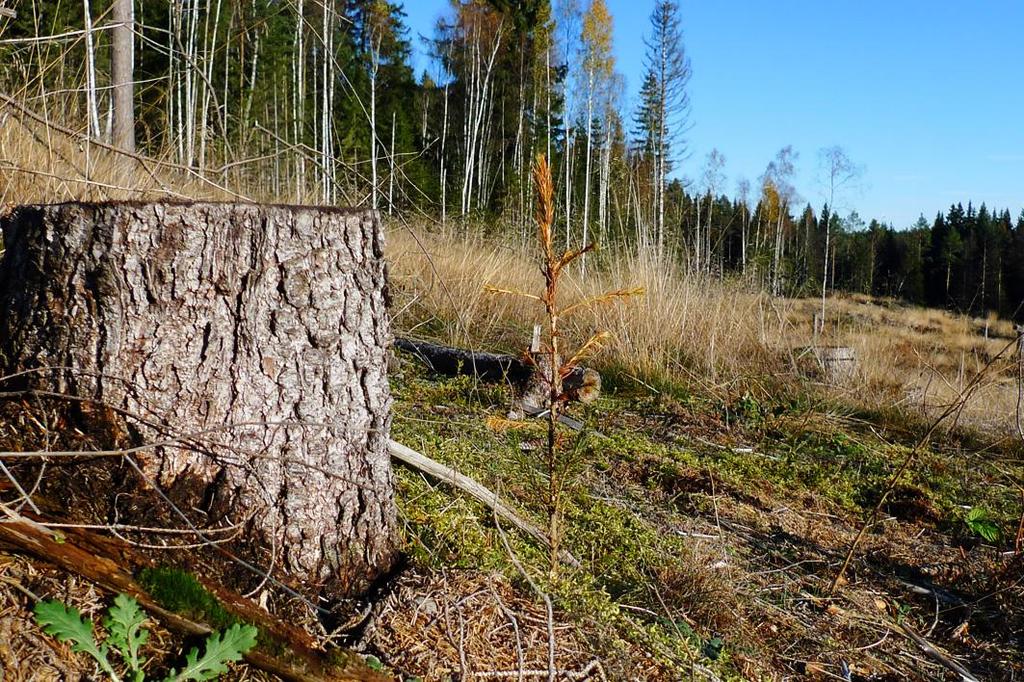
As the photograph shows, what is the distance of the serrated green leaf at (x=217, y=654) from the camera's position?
133 cm

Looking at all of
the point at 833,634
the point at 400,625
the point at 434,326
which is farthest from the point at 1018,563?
the point at 434,326

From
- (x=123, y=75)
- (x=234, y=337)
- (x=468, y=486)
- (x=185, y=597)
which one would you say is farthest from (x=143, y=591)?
(x=123, y=75)

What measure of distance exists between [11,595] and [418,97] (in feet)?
89.3

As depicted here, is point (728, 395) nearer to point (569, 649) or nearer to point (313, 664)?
point (569, 649)

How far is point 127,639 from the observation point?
1.34 m

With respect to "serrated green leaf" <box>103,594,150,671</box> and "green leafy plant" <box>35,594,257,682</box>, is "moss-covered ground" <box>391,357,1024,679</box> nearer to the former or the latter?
"green leafy plant" <box>35,594,257,682</box>

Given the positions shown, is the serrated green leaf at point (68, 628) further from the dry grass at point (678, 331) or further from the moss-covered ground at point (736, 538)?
the dry grass at point (678, 331)

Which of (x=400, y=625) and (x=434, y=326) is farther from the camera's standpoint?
(x=434, y=326)

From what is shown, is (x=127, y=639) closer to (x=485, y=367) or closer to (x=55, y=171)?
(x=55, y=171)

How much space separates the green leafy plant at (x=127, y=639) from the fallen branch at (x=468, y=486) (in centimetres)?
90

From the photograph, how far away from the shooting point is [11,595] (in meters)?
1.36

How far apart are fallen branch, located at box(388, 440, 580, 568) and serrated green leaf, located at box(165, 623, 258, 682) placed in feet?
2.86

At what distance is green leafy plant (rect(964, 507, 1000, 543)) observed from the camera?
9.25 feet

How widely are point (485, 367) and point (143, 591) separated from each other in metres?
2.94
